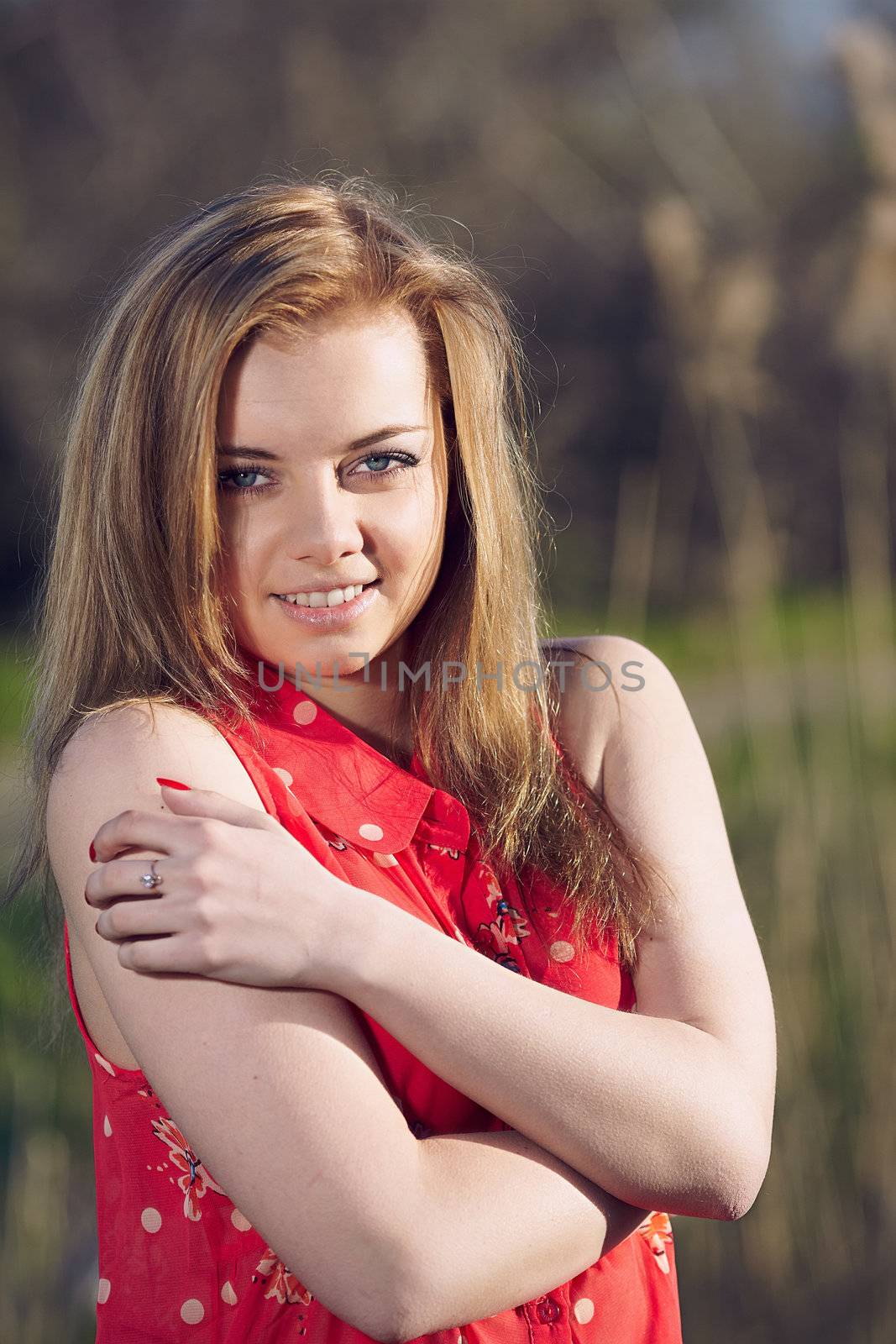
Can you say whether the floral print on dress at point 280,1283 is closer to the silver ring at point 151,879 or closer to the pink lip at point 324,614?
the silver ring at point 151,879

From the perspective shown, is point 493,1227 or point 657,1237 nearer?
point 493,1227

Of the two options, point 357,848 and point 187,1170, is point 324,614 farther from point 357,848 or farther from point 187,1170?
point 187,1170

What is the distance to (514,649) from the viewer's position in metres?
1.45

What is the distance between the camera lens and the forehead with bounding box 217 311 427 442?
117 centimetres

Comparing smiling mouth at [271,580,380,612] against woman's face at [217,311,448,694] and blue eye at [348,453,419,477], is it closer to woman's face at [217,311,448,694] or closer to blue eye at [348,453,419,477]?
woman's face at [217,311,448,694]

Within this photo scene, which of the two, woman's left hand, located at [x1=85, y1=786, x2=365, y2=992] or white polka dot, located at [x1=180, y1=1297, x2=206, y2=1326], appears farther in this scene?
white polka dot, located at [x1=180, y1=1297, x2=206, y2=1326]

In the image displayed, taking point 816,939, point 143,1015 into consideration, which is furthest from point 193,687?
point 816,939

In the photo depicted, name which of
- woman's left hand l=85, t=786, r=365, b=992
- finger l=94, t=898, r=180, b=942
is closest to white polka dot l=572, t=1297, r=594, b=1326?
Answer: woman's left hand l=85, t=786, r=365, b=992

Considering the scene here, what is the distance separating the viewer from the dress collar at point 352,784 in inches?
49.6

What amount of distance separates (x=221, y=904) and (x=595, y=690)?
22.2 inches

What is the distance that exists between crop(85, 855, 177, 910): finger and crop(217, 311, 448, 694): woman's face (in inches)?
11.5

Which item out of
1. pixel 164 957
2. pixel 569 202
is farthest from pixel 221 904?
pixel 569 202

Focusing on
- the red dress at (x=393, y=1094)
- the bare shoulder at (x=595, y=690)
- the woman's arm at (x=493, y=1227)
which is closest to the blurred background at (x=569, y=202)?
the bare shoulder at (x=595, y=690)

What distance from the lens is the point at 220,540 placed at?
1216 millimetres
